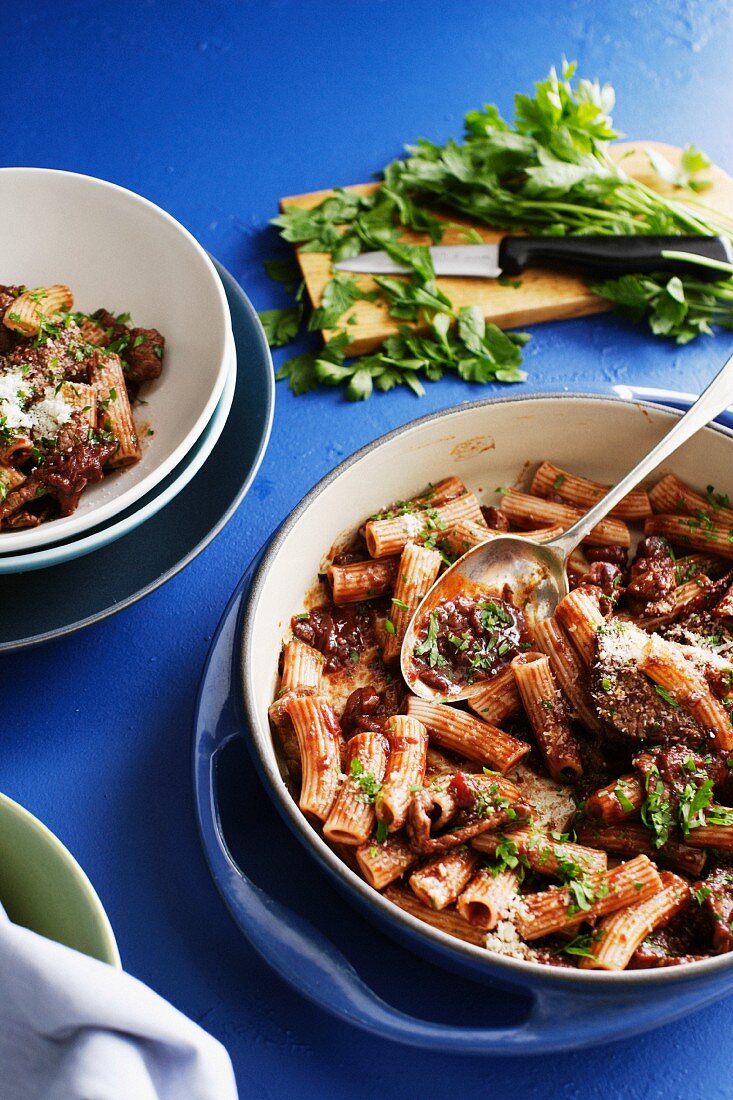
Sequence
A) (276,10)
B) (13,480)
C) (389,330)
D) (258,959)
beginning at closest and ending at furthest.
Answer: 1. (258,959)
2. (13,480)
3. (389,330)
4. (276,10)

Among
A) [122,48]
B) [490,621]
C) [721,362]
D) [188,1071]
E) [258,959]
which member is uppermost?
[122,48]

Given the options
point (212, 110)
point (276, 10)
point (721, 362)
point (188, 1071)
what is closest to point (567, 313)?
point (721, 362)

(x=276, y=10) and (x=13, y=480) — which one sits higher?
(x=276, y=10)

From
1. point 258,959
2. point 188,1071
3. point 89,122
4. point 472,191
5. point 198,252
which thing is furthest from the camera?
point 89,122

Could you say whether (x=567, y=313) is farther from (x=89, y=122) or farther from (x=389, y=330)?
(x=89, y=122)

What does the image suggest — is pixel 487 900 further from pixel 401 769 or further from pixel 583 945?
pixel 401 769

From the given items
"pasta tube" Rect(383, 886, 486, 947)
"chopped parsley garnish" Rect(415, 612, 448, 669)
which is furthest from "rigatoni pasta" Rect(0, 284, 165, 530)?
"pasta tube" Rect(383, 886, 486, 947)

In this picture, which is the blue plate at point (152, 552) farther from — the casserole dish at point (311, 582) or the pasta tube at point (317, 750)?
the pasta tube at point (317, 750)
